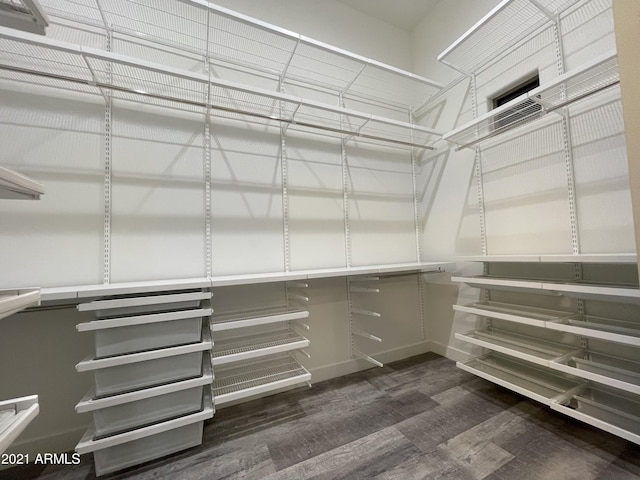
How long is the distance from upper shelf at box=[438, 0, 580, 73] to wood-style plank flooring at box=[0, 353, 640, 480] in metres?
2.26

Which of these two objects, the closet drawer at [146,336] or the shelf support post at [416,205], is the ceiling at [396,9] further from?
the closet drawer at [146,336]

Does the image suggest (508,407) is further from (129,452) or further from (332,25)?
(332,25)

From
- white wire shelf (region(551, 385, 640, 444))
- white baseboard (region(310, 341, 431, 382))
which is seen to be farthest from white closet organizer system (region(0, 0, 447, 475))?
white wire shelf (region(551, 385, 640, 444))

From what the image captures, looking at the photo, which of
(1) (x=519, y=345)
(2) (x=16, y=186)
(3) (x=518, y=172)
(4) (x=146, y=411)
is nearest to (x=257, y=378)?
(4) (x=146, y=411)

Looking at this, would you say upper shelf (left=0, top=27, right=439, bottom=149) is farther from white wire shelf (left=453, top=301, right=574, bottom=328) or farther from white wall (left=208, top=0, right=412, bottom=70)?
white wire shelf (left=453, top=301, right=574, bottom=328)

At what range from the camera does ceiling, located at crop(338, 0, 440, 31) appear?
2.29 metres

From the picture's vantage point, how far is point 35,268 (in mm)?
1355

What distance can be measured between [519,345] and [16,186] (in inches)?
93.4

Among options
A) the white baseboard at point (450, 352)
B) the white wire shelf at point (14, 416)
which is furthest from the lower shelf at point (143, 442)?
the white baseboard at point (450, 352)

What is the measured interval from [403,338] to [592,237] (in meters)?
1.51

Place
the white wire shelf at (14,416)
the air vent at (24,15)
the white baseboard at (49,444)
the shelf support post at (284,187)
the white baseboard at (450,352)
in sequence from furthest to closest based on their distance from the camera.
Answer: the white baseboard at (450,352) < the shelf support post at (284,187) < the white baseboard at (49,444) < the air vent at (24,15) < the white wire shelf at (14,416)

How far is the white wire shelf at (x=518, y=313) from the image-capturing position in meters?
1.40

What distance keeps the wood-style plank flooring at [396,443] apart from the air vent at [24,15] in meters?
1.80

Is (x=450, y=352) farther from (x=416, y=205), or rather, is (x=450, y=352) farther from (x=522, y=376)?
(x=416, y=205)
